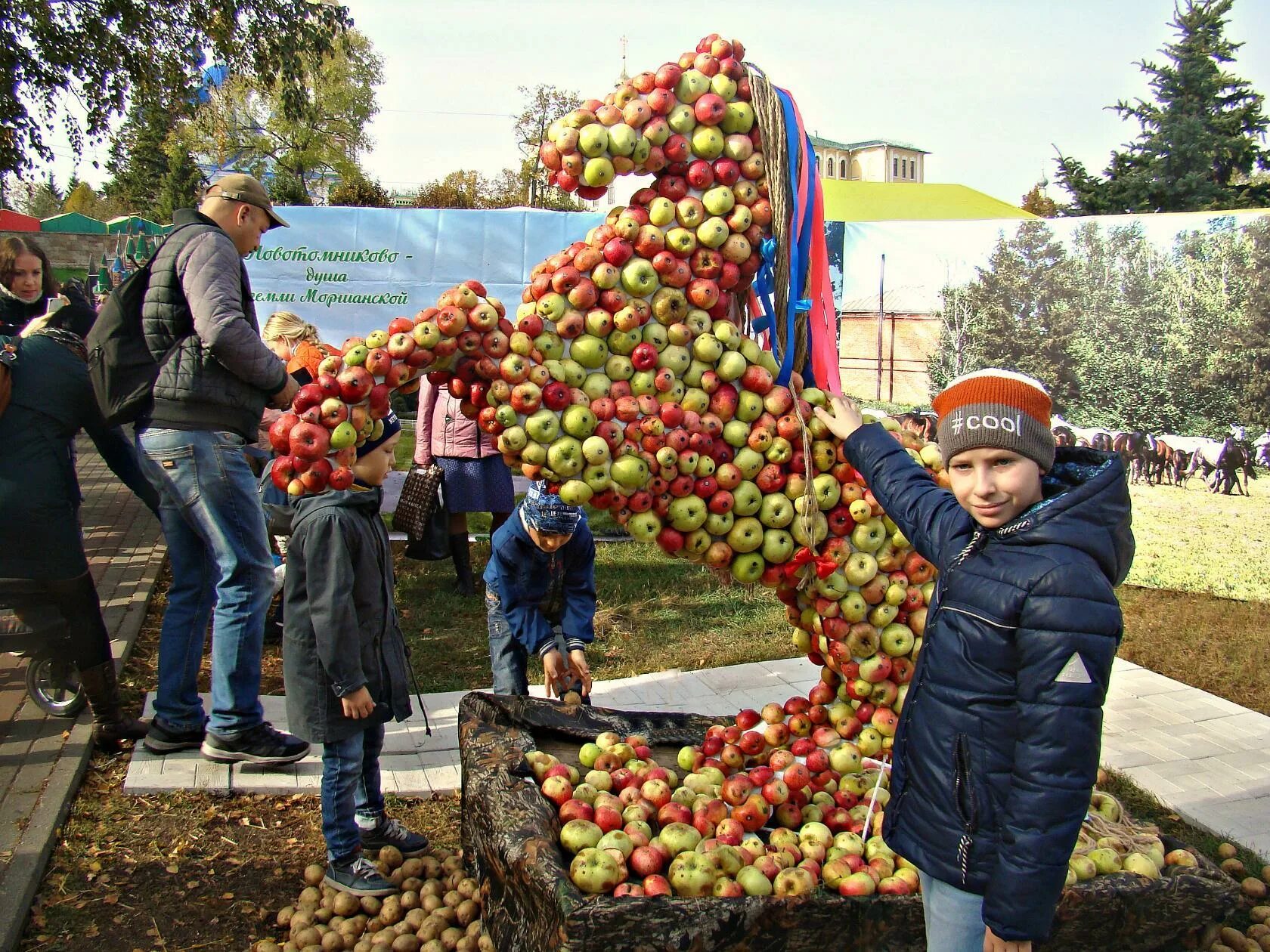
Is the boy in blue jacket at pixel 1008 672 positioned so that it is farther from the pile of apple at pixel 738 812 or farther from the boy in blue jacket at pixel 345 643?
the boy in blue jacket at pixel 345 643

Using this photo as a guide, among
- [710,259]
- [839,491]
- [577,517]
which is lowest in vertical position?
[577,517]

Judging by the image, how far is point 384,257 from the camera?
8.59m

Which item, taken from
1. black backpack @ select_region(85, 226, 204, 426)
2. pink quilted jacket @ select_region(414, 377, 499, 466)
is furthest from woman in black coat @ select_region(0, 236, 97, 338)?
pink quilted jacket @ select_region(414, 377, 499, 466)

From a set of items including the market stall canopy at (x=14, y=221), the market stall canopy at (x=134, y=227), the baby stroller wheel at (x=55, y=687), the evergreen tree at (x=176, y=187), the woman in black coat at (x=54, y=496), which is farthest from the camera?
the evergreen tree at (x=176, y=187)

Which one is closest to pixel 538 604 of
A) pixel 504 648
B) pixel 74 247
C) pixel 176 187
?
pixel 504 648

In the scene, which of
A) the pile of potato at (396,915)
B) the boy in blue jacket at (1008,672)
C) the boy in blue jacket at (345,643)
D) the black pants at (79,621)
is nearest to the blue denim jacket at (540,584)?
the boy in blue jacket at (345,643)

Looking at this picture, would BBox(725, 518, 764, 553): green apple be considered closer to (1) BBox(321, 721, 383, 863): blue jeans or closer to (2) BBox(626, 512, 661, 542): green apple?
(2) BBox(626, 512, 661, 542): green apple

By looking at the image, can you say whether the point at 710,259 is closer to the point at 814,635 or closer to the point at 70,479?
the point at 814,635

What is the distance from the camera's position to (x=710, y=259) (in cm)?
269

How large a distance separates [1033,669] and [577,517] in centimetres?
204

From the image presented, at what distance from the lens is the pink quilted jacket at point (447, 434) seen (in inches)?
255

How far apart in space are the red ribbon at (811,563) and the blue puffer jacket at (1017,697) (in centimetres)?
51

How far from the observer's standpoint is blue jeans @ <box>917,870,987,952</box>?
80.7 inches

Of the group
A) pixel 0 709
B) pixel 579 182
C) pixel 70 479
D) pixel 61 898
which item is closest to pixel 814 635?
pixel 579 182
